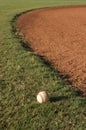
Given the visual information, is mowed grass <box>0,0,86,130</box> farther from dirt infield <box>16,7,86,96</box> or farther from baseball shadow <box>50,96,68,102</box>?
dirt infield <box>16,7,86,96</box>

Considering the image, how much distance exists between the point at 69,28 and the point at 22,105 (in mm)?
8042

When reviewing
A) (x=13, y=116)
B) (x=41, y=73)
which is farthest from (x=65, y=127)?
(x=41, y=73)

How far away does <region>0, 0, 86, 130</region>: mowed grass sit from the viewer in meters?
4.28

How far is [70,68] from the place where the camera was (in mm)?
6594

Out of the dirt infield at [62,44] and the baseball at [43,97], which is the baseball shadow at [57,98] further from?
the dirt infield at [62,44]

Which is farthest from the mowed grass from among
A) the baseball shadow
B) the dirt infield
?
the dirt infield

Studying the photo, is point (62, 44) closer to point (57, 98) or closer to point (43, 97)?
point (57, 98)

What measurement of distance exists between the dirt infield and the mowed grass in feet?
1.29

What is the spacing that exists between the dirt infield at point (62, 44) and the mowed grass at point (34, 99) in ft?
1.29

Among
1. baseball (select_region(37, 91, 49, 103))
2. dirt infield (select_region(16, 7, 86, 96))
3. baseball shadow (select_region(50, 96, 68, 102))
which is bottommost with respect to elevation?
dirt infield (select_region(16, 7, 86, 96))

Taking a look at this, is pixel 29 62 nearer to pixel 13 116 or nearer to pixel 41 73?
pixel 41 73

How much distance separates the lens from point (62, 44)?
9094mm

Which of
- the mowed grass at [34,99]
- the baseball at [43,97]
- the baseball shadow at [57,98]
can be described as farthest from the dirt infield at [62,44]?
the baseball at [43,97]

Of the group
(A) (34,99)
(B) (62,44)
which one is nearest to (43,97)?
(A) (34,99)
